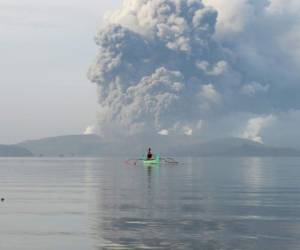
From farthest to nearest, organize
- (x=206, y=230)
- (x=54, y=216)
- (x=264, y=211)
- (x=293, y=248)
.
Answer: (x=264, y=211) → (x=54, y=216) → (x=206, y=230) → (x=293, y=248)

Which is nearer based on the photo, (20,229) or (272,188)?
(20,229)

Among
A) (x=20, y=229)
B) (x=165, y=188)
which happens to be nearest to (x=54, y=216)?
(x=20, y=229)

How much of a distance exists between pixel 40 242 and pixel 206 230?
41.4 ft

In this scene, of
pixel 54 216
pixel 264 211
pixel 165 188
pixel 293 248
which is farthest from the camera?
pixel 165 188

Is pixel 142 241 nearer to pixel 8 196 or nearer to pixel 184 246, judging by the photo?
pixel 184 246

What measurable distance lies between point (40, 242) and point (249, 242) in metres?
13.7

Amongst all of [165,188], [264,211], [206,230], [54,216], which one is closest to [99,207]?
[54,216]

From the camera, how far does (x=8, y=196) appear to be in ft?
281

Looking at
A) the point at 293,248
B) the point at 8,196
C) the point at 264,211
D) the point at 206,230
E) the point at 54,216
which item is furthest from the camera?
the point at 8,196

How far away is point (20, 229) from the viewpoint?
52438 millimetres

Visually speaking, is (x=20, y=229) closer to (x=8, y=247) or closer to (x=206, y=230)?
(x=8, y=247)

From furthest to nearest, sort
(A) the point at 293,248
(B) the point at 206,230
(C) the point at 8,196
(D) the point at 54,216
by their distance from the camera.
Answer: (C) the point at 8,196, (D) the point at 54,216, (B) the point at 206,230, (A) the point at 293,248

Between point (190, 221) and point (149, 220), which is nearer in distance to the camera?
point (190, 221)

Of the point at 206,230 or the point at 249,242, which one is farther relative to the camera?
the point at 206,230
